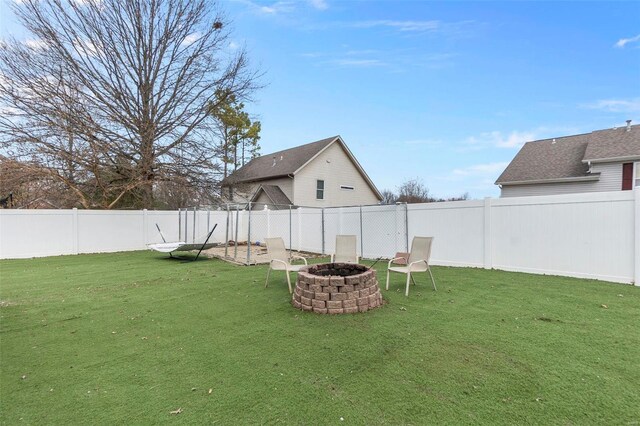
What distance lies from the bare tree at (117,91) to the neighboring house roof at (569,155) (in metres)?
14.7

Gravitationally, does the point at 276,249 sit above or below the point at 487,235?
below

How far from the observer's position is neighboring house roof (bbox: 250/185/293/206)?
19.3 metres

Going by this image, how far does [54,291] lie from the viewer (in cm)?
607

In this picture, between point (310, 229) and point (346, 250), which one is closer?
point (346, 250)

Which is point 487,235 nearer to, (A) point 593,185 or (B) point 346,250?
(B) point 346,250

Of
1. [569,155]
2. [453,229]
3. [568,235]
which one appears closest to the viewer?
[568,235]

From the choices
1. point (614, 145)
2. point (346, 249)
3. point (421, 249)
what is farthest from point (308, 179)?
point (614, 145)

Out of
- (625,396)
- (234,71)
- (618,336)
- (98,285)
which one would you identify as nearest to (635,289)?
(618,336)

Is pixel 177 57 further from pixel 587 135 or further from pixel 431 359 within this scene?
pixel 587 135

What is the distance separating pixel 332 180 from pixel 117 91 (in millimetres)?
12422

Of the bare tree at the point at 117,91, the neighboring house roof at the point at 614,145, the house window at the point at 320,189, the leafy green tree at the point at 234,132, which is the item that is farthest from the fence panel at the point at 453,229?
the house window at the point at 320,189

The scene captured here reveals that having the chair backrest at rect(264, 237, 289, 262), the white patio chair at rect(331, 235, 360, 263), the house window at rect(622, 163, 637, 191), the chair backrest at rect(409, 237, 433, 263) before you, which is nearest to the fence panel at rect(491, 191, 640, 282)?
the chair backrest at rect(409, 237, 433, 263)

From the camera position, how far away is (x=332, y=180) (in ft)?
68.6

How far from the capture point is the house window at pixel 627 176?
42.6ft
